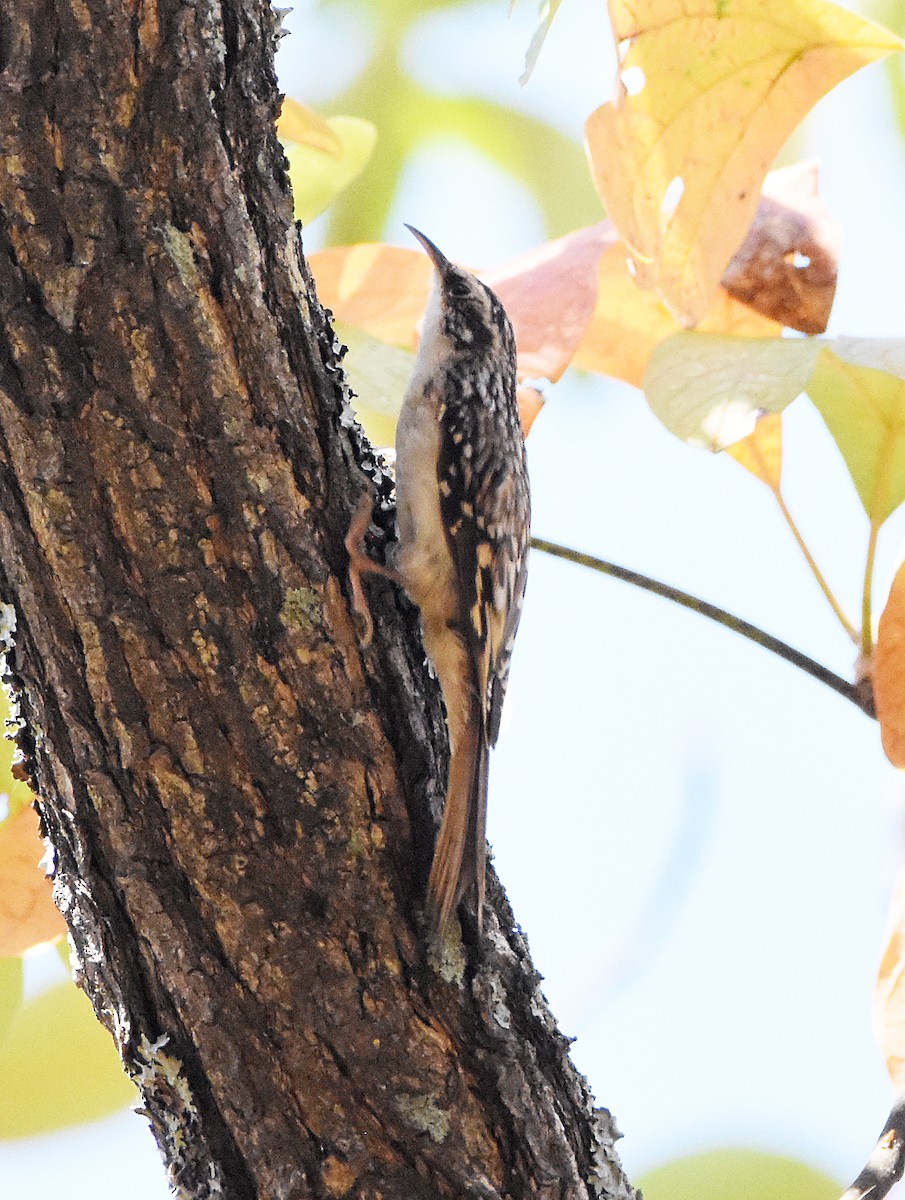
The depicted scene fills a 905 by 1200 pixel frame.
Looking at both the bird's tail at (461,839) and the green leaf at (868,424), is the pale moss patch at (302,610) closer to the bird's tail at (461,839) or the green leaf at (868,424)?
the bird's tail at (461,839)

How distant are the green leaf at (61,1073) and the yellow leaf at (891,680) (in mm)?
1270

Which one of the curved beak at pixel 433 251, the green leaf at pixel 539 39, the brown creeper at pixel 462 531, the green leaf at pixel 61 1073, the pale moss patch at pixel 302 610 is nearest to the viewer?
the green leaf at pixel 539 39

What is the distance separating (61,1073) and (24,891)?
1.80 feet

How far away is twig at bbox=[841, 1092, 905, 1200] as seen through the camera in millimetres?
1272

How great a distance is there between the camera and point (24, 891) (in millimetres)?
1511

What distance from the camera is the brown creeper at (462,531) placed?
1.52 m

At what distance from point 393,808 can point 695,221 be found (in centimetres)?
74

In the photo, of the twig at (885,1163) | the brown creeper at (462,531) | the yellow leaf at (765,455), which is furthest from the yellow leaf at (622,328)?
the twig at (885,1163)

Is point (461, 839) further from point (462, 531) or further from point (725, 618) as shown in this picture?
point (462, 531)

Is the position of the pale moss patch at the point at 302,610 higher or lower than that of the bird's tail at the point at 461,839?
higher

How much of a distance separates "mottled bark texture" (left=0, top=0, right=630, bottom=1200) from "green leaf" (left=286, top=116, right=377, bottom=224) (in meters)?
0.20

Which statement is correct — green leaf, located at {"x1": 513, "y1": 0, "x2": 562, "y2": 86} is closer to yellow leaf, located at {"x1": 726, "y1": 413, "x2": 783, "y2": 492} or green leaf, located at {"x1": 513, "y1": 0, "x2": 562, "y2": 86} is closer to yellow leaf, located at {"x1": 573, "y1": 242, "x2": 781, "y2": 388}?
yellow leaf, located at {"x1": 573, "y1": 242, "x2": 781, "y2": 388}

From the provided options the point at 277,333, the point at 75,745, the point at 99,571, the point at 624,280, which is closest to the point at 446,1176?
the point at 75,745

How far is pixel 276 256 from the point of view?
1.41 metres
